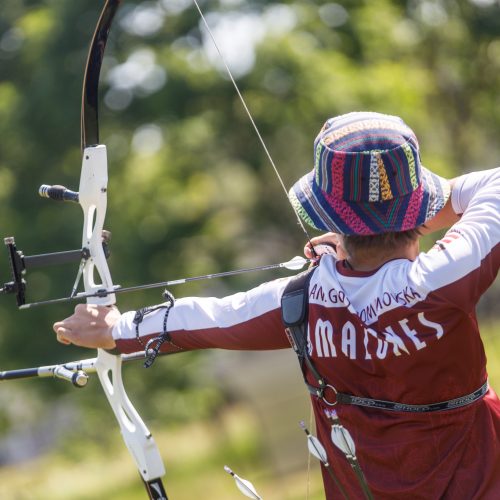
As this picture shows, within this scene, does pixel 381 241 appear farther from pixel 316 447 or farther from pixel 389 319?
pixel 316 447

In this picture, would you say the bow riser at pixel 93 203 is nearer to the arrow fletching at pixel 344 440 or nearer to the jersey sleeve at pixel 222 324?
the jersey sleeve at pixel 222 324

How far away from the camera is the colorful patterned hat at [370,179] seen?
2137 millimetres

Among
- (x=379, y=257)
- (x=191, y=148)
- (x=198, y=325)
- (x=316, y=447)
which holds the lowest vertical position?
(x=191, y=148)

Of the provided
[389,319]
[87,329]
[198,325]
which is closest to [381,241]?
[389,319]

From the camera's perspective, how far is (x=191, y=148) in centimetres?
1445

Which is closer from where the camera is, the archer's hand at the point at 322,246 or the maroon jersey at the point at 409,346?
the maroon jersey at the point at 409,346

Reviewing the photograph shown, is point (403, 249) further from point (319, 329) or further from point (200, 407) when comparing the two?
point (200, 407)

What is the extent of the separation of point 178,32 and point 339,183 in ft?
42.0

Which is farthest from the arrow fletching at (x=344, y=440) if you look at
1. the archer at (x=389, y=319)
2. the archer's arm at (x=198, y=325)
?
the archer's arm at (x=198, y=325)

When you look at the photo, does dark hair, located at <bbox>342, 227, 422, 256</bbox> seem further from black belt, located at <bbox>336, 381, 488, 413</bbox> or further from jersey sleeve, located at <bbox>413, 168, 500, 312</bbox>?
black belt, located at <bbox>336, 381, 488, 413</bbox>

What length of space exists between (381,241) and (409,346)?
0.23 meters

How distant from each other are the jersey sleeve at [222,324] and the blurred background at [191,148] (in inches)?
404

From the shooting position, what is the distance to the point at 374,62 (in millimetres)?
14938

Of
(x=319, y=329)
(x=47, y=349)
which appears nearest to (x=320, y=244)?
(x=319, y=329)
